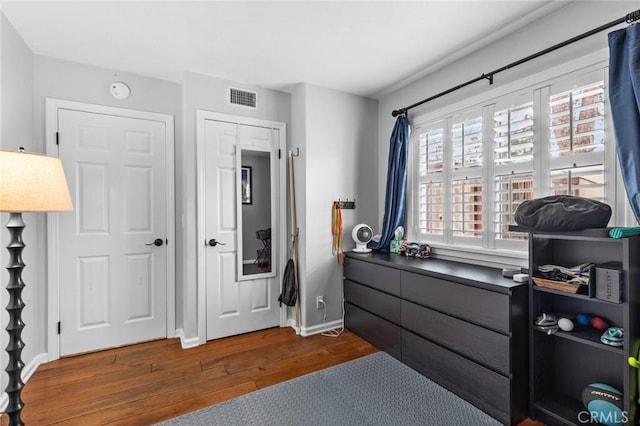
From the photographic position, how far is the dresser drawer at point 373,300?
258cm

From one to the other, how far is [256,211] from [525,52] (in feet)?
8.63

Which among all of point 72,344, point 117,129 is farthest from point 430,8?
point 72,344

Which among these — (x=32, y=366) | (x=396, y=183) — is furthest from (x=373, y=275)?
(x=32, y=366)

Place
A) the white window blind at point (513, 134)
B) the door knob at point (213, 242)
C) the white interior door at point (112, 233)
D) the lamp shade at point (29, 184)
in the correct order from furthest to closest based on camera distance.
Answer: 1. the door knob at point (213, 242)
2. the white interior door at point (112, 233)
3. the white window blind at point (513, 134)
4. the lamp shade at point (29, 184)

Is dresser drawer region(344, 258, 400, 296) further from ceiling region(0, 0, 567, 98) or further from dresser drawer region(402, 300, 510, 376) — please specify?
ceiling region(0, 0, 567, 98)

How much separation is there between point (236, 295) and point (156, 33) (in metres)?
2.35

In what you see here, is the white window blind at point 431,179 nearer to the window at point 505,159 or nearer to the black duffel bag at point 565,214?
the window at point 505,159

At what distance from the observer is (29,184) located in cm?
146

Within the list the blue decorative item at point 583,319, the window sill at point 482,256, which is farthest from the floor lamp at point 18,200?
the blue decorative item at point 583,319

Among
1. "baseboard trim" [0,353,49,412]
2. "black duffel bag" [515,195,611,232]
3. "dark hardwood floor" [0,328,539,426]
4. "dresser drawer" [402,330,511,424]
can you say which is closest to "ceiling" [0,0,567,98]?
"black duffel bag" [515,195,611,232]

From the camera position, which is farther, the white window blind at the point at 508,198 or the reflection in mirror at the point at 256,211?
the reflection in mirror at the point at 256,211

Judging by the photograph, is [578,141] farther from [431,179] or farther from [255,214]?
[255,214]

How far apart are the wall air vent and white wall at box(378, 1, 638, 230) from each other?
1529 millimetres

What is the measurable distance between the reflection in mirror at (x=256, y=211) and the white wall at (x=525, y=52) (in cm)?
164
